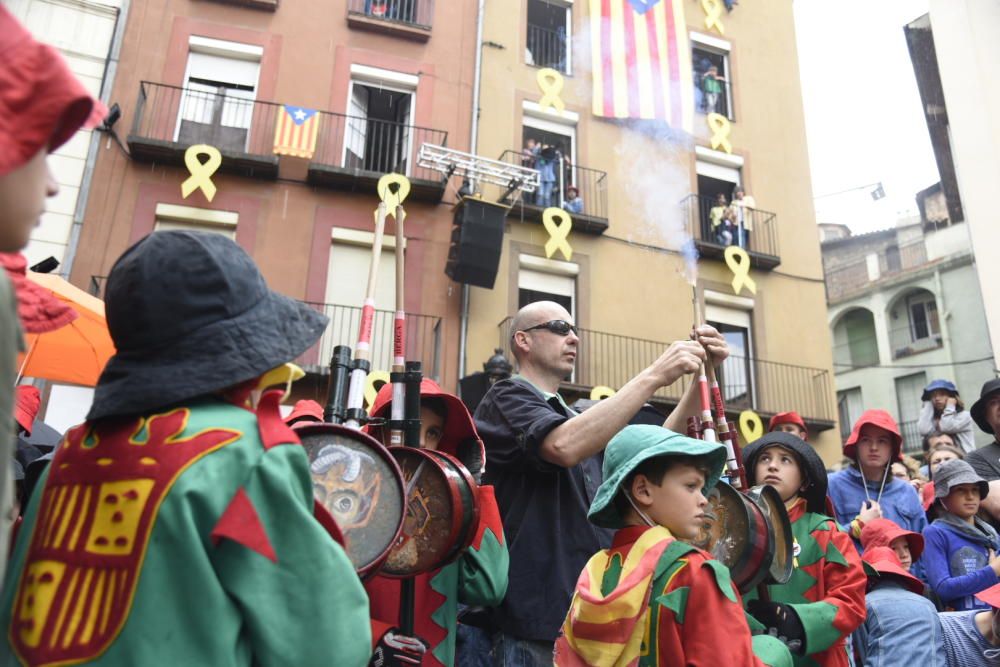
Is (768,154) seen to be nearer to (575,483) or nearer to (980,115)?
(980,115)

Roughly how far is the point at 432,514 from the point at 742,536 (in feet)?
3.74

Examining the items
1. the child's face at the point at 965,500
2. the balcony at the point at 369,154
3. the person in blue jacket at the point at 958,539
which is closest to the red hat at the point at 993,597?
the person in blue jacket at the point at 958,539

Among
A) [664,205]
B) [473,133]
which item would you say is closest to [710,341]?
[473,133]

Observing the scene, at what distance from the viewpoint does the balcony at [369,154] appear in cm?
1360

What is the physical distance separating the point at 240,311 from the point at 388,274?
39.5 ft

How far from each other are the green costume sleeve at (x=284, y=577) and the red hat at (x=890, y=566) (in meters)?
3.41

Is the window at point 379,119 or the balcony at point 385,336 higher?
the window at point 379,119

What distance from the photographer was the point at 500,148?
48.5ft

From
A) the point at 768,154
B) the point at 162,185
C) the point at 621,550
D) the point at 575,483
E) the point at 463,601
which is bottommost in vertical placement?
the point at 463,601

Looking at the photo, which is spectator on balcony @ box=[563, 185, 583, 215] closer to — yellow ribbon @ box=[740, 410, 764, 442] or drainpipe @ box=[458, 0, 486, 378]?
drainpipe @ box=[458, 0, 486, 378]

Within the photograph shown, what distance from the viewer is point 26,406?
151 inches

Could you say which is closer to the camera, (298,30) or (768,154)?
(298,30)

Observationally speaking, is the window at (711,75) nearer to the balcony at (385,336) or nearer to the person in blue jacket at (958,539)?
the balcony at (385,336)

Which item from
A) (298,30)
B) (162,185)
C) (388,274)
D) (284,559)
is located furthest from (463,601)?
(298,30)
